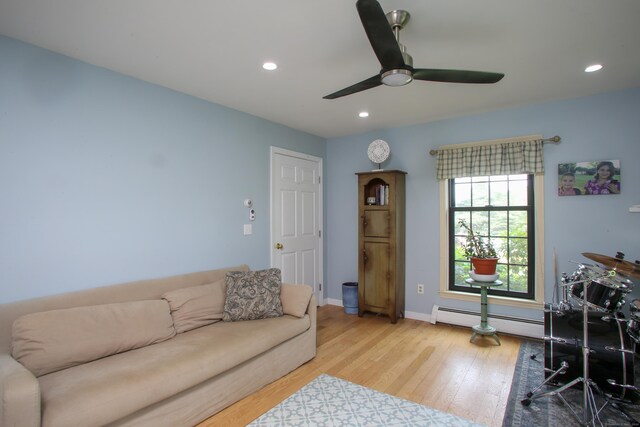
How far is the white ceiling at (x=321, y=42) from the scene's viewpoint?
1781 millimetres

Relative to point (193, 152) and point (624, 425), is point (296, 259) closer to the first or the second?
point (193, 152)

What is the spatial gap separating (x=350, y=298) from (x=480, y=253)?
1.73 metres

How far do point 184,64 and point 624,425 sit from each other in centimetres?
375

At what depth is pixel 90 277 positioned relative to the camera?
237 cm

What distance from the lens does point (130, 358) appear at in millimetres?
2000

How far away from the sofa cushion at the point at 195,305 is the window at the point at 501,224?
270 cm

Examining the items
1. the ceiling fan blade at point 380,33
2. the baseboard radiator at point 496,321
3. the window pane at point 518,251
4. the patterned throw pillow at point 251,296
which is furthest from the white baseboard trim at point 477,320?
the ceiling fan blade at point 380,33

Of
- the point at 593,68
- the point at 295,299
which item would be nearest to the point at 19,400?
the point at 295,299

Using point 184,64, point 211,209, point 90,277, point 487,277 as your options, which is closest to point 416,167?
point 487,277

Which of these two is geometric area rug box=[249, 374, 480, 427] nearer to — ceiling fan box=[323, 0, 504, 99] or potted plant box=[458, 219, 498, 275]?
potted plant box=[458, 219, 498, 275]

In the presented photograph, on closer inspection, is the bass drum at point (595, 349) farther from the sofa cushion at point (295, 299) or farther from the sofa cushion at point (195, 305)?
the sofa cushion at point (195, 305)

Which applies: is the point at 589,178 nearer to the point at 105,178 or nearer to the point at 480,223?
the point at 480,223

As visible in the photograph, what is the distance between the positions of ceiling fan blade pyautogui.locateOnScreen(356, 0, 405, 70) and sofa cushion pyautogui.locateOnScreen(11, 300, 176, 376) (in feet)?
7.38

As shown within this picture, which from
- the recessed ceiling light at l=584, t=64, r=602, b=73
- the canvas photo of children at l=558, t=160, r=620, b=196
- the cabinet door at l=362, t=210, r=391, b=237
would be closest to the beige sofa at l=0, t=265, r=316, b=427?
the cabinet door at l=362, t=210, r=391, b=237
